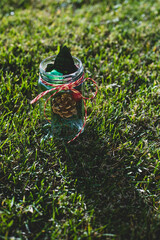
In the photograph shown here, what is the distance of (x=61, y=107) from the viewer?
194 cm

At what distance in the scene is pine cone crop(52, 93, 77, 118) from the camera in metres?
Answer: 1.93

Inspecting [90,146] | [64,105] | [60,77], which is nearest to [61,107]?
[64,105]

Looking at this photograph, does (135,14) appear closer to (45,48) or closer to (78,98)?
(45,48)

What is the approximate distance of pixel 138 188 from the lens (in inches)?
74.3

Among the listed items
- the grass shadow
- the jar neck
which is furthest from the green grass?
the jar neck

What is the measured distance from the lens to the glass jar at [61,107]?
188 centimetres

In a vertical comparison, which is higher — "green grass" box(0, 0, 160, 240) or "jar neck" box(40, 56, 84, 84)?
"jar neck" box(40, 56, 84, 84)

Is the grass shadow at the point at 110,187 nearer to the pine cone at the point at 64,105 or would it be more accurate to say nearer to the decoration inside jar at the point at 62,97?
the decoration inside jar at the point at 62,97

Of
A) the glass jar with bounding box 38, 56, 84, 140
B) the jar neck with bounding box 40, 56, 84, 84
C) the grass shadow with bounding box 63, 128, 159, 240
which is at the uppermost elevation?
the jar neck with bounding box 40, 56, 84, 84

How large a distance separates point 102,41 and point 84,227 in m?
2.30

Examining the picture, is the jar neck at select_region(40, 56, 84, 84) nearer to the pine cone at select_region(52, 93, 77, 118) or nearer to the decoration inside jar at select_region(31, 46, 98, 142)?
the decoration inside jar at select_region(31, 46, 98, 142)

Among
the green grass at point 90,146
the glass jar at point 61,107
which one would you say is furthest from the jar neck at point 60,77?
the green grass at point 90,146

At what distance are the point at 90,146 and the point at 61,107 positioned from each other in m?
0.41

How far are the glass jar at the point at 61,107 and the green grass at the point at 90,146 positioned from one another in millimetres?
85
